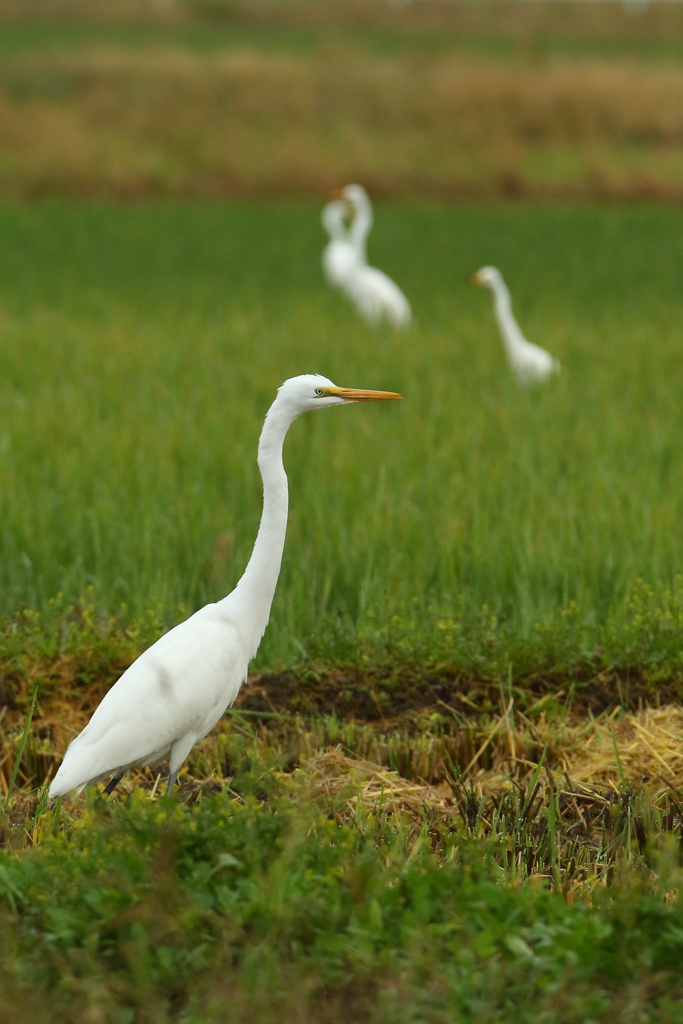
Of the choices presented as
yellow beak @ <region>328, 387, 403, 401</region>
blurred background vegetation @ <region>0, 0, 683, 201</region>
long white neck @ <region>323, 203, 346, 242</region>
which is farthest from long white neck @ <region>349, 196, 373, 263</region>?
blurred background vegetation @ <region>0, 0, 683, 201</region>

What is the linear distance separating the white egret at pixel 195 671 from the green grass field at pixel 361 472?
1.02m

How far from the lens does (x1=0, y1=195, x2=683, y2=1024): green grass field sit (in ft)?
7.63

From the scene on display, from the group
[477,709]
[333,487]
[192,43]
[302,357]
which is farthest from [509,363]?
[192,43]

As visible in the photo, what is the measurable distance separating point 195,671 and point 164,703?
115 mm

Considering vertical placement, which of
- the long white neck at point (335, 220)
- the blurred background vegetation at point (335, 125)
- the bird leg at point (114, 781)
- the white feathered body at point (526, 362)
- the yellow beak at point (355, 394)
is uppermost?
the blurred background vegetation at point (335, 125)

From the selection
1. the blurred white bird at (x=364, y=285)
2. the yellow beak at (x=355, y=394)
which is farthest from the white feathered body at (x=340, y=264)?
the yellow beak at (x=355, y=394)

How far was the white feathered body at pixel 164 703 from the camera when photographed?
117 inches

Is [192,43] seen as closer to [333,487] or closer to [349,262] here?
[349,262]

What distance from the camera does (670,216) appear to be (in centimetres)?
2062

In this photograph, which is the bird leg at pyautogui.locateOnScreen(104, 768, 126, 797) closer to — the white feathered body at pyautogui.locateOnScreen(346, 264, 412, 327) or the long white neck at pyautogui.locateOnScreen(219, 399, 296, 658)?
the long white neck at pyautogui.locateOnScreen(219, 399, 296, 658)

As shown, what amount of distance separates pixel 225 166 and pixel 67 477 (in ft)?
68.2

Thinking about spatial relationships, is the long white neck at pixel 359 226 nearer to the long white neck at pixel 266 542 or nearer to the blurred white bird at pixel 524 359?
the blurred white bird at pixel 524 359

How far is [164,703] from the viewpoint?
3033mm

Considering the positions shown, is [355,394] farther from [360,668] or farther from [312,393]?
[360,668]
